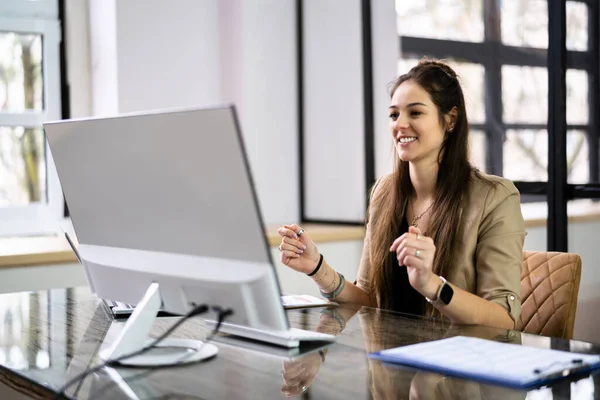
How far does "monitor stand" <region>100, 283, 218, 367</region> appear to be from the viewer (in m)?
1.35

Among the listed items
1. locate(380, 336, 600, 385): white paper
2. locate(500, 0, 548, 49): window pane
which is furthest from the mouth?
locate(500, 0, 548, 49): window pane

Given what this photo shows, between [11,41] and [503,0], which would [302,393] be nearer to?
[503,0]

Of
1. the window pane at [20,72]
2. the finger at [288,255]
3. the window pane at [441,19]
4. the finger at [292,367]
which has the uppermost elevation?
the window pane at [441,19]

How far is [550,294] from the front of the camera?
6.43 feet

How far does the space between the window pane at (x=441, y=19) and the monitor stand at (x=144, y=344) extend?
233 cm

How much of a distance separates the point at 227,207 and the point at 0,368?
1.84ft

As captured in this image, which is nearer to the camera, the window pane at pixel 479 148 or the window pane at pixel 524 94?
the window pane at pixel 524 94

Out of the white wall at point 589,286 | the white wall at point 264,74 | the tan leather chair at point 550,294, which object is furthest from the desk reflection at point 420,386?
the white wall at point 264,74

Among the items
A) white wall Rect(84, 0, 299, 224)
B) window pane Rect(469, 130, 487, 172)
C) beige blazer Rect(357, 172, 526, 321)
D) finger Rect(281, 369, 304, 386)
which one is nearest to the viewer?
finger Rect(281, 369, 304, 386)

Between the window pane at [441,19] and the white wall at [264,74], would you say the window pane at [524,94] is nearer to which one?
the window pane at [441,19]

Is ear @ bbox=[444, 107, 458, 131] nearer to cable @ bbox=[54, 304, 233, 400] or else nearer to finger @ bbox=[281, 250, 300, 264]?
finger @ bbox=[281, 250, 300, 264]

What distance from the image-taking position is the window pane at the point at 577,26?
2846mm

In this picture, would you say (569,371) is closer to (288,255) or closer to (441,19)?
(288,255)

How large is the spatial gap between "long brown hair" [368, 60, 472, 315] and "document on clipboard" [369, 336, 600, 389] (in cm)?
55
